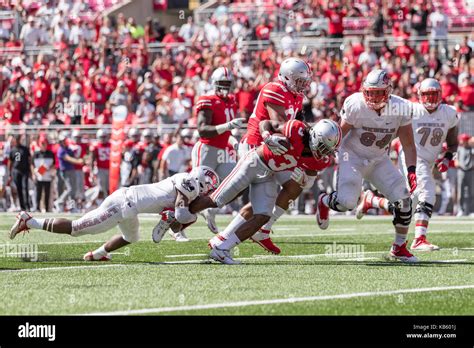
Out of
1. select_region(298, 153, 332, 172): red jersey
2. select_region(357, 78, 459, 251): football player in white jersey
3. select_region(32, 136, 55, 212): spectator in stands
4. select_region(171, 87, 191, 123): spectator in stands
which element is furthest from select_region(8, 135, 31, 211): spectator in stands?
select_region(298, 153, 332, 172): red jersey

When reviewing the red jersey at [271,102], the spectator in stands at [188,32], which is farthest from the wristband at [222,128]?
the spectator in stands at [188,32]

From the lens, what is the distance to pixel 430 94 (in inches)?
474

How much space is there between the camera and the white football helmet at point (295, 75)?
9.91 metres

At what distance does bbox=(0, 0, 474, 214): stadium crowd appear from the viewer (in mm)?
21266

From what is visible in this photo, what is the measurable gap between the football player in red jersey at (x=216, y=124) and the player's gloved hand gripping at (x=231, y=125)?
0.05m

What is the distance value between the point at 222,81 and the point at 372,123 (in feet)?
9.78

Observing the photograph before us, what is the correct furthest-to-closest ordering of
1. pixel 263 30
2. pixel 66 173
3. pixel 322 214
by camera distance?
1. pixel 263 30
2. pixel 66 173
3. pixel 322 214

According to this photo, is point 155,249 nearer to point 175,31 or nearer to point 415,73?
point 415,73

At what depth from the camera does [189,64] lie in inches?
957

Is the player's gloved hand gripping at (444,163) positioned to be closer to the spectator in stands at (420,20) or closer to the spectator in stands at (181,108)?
the spectator in stands at (181,108)

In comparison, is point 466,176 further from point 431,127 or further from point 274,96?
point 274,96

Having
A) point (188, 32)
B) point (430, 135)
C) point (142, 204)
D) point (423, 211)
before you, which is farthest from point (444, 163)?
point (188, 32)
